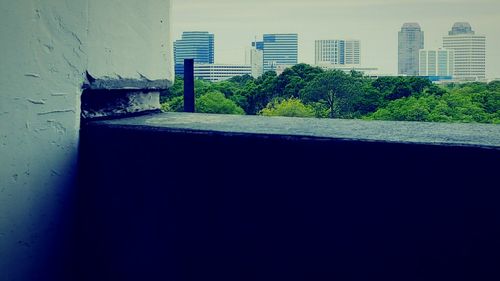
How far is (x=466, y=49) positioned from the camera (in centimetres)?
10319

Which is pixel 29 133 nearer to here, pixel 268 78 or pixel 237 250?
pixel 237 250

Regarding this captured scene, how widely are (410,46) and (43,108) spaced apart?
11444 cm

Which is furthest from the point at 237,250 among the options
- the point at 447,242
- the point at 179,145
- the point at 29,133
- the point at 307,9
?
the point at 307,9

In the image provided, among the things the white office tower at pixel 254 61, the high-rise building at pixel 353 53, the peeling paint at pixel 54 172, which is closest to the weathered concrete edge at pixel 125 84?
the peeling paint at pixel 54 172

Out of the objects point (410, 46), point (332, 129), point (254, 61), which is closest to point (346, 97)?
point (332, 129)

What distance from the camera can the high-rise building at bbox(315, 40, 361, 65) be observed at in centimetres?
10794

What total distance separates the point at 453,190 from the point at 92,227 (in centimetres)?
84

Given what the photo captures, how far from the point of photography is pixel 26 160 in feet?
3.58

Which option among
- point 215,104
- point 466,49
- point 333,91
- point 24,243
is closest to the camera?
point 24,243

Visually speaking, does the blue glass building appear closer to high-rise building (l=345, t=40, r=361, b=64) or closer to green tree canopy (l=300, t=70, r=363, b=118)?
high-rise building (l=345, t=40, r=361, b=64)

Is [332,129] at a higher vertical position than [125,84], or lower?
lower

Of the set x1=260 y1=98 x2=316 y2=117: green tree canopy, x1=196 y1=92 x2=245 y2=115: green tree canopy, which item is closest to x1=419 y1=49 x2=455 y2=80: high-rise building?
x1=260 y1=98 x2=316 y2=117: green tree canopy

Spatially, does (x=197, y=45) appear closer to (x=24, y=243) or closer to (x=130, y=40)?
(x=130, y=40)

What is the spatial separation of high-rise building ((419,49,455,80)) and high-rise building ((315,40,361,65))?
13.8 metres
